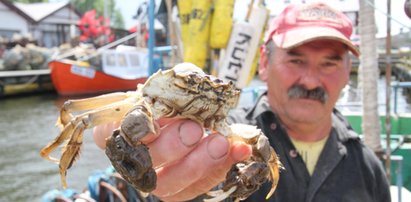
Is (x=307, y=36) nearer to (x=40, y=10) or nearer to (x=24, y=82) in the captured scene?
(x=24, y=82)

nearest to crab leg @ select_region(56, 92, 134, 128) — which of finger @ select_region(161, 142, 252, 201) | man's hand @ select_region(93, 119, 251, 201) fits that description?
man's hand @ select_region(93, 119, 251, 201)

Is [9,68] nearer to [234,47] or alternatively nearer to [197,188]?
[234,47]

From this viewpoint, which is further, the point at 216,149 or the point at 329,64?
the point at 329,64

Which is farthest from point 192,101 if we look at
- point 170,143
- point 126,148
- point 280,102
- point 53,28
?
point 53,28

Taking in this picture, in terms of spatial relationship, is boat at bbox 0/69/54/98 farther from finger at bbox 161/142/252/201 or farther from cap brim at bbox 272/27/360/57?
finger at bbox 161/142/252/201

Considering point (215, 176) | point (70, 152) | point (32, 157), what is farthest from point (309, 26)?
point (32, 157)

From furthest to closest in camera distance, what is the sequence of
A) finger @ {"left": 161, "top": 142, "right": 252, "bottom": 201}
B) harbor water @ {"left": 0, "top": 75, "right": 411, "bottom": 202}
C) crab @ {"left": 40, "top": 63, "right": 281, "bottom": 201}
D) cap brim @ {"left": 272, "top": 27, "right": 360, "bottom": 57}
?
1. harbor water @ {"left": 0, "top": 75, "right": 411, "bottom": 202}
2. cap brim @ {"left": 272, "top": 27, "right": 360, "bottom": 57}
3. finger @ {"left": 161, "top": 142, "right": 252, "bottom": 201}
4. crab @ {"left": 40, "top": 63, "right": 281, "bottom": 201}
